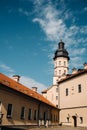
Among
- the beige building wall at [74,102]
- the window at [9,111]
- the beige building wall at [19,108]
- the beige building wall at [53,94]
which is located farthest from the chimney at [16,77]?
the beige building wall at [53,94]

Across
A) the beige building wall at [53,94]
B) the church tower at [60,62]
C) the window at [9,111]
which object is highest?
the church tower at [60,62]

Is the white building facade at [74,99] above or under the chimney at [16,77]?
under

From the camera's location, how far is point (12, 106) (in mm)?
22047

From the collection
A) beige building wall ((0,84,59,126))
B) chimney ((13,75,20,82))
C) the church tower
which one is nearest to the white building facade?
beige building wall ((0,84,59,126))

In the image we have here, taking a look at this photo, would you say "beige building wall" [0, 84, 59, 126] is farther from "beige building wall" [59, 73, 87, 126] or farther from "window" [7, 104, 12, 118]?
"beige building wall" [59, 73, 87, 126]

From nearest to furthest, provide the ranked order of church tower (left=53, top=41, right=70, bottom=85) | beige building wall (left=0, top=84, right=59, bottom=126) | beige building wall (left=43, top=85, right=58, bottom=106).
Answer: beige building wall (left=0, top=84, right=59, bottom=126) → beige building wall (left=43, top=85, right=58, bottom=106) → church tower (left=53, top=41, right=70, bottom=85)

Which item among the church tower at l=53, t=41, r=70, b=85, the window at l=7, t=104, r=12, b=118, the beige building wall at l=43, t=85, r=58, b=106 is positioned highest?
the church tower at l=53, t=41, r=70, b=85

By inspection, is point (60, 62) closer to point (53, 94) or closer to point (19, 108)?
point (53, 94)

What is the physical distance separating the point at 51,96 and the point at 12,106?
39506 millimetres

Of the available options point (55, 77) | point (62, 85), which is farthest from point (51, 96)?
point (62, 85)

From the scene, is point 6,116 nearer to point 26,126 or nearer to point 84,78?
point 26,126

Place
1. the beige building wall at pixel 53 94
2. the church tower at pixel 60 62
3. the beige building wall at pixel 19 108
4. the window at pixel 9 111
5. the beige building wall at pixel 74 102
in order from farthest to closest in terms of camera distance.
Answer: the church tower at pixel 60 62, the beige building wall at pixel 53 94, the beige building wall at pixel 74 102, the window at pixel 9 111, the beige building wall at pixel 19 108

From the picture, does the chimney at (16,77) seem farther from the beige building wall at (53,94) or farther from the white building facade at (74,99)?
the beige building wall at (53,94)

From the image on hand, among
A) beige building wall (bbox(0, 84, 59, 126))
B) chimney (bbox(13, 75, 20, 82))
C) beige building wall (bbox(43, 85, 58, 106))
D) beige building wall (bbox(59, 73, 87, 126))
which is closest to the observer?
beige building wall (bbox(0, 84, 59, 126))
